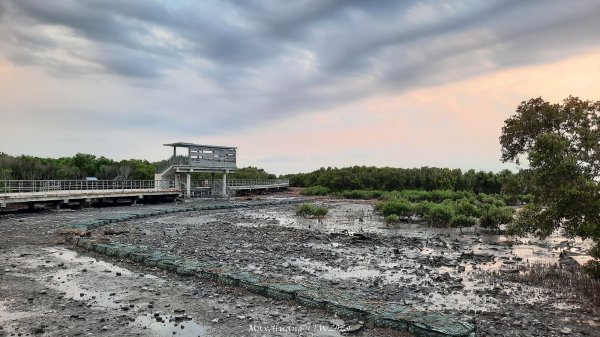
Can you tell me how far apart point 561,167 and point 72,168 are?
6862cm

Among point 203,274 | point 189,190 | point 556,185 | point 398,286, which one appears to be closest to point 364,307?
point 398,286

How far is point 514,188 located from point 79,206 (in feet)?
124

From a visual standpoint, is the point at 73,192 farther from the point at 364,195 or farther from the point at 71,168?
the point at 364,195

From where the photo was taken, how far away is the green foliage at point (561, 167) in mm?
11445

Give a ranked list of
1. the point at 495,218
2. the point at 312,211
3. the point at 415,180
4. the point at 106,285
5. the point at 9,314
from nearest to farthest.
→ the point at 9,314
the point at 106,285
the point at 495,218
the point at 312,211
the point at 415,180

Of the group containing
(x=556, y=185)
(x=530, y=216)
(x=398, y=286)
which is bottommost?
(x=398, y=286)

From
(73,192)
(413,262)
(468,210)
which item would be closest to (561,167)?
(413,262)

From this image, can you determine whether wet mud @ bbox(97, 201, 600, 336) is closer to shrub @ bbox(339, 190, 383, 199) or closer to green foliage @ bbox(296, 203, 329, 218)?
green foliage @ bbox(296, 203, 329, 218)

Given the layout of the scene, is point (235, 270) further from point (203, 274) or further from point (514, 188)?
point (514, 188)

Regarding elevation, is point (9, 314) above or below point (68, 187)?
below

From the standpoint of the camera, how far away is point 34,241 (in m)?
20.1

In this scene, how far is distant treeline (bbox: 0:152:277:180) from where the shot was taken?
60.2 m

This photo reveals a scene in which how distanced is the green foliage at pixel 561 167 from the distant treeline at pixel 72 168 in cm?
4615

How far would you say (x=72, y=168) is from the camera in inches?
2623
